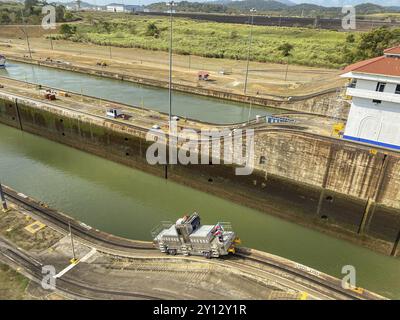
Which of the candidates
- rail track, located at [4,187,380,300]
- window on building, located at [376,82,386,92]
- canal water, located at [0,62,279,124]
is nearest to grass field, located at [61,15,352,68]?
canal water, located at [0,62,279,124]

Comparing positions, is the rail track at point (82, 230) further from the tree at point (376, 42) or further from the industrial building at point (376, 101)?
the tree at point (376, 42)

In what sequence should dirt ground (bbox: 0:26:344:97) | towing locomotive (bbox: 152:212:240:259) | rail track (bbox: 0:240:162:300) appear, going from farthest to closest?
dirt ground (bbox: 0:26:344:97) < towing locomotive (bbox: 152:212:240:259) < rail track (bbox: 0:240:162:300)

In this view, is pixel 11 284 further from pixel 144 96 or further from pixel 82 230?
pixel 144 96

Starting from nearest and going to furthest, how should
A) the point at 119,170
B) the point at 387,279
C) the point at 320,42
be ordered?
the point at 387,279, the point at 119,170, the point at 320,42

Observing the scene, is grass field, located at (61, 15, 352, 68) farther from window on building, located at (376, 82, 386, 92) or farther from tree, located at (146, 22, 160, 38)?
window on building, located at (376, 82, 386, 92)

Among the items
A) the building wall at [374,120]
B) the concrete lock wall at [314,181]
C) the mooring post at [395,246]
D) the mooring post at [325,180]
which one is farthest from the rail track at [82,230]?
the building wall at [374,120]

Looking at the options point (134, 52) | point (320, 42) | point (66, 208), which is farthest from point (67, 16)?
point (66, 208)
